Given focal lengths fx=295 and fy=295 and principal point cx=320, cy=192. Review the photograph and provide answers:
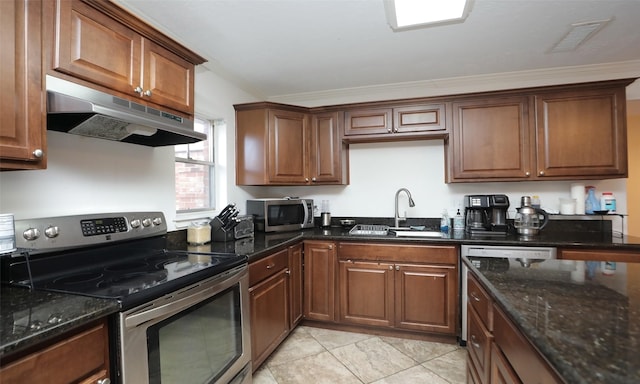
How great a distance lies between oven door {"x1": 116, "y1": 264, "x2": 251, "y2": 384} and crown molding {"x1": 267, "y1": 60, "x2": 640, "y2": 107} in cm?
235

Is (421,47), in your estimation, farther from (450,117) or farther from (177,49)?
(177,49)

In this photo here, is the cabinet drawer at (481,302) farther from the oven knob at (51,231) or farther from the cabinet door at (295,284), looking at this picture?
the oven knob at (51,231)

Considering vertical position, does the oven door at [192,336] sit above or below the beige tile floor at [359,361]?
above

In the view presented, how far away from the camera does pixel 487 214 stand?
9.12 ft

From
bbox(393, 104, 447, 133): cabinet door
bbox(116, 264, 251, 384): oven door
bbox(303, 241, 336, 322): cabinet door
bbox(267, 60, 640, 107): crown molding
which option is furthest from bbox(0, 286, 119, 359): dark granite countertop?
bbox(267, 60, 640, 107): crown molding

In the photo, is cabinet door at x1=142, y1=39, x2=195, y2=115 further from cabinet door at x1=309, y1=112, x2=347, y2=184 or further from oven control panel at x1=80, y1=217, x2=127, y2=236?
cabinet door at x1=309, y1=112, x2=347, y2=184

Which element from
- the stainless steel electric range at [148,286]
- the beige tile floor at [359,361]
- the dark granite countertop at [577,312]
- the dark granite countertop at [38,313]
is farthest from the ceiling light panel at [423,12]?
the beige tile floor at [359,361]

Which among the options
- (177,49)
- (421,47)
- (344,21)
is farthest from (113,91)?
(421,47)

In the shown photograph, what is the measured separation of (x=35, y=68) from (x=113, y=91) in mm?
311

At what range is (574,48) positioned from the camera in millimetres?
2385

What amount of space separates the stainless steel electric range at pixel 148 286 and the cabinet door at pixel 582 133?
2.74 meters

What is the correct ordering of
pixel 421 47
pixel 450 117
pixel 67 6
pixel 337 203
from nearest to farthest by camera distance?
pixel 67 6, pixel 421 47, pixel 450 117, pixel 337 203

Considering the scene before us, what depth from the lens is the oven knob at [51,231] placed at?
52.3 inches

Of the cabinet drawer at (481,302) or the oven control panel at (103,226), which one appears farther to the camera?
the oven control panel at (103,226)
